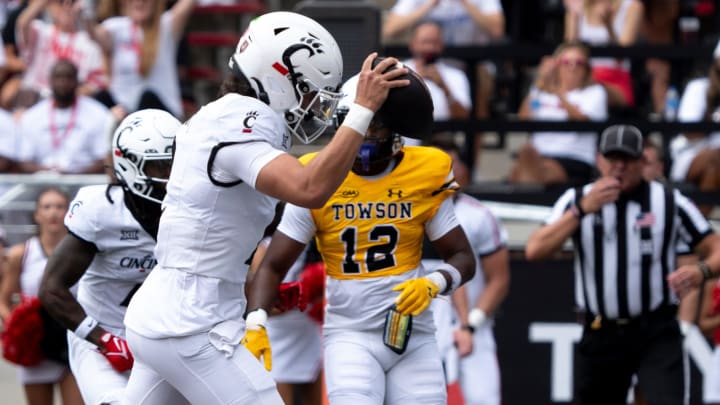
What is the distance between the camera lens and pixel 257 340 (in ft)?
17.0

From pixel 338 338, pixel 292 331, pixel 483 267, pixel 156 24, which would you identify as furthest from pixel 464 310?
pixel 156 24

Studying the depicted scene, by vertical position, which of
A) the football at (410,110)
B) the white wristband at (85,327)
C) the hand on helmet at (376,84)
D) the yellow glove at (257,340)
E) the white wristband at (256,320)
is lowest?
the white wristband at (85,327)

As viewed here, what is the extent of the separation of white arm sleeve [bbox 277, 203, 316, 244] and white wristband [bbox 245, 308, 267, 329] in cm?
49

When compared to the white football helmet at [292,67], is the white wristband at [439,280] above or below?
below

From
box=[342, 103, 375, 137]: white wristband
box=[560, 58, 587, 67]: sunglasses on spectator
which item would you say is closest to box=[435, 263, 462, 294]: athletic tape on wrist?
box=[342, 103, 375, 137]: white wristband

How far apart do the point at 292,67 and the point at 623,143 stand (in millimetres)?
3109

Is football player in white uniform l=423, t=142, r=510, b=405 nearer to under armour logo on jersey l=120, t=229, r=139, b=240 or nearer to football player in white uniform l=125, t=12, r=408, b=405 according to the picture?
under armour logo on jersey l=120, t=229, r=139, b=240

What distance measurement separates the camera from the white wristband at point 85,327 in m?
5.68

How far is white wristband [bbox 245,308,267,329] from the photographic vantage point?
17.3ft

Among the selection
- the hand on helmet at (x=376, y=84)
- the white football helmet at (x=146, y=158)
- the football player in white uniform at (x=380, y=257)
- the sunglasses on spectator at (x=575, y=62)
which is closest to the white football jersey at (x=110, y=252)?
the white football helmet at (x=146, y=158)

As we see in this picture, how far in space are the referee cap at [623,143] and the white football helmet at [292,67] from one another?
2.92m

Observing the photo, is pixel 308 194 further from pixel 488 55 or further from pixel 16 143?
pixel 16 143

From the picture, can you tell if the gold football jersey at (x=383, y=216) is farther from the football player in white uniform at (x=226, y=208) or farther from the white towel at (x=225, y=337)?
the white towel at (x=225, y=337)

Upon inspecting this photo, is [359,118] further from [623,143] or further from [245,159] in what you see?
[623,143]
